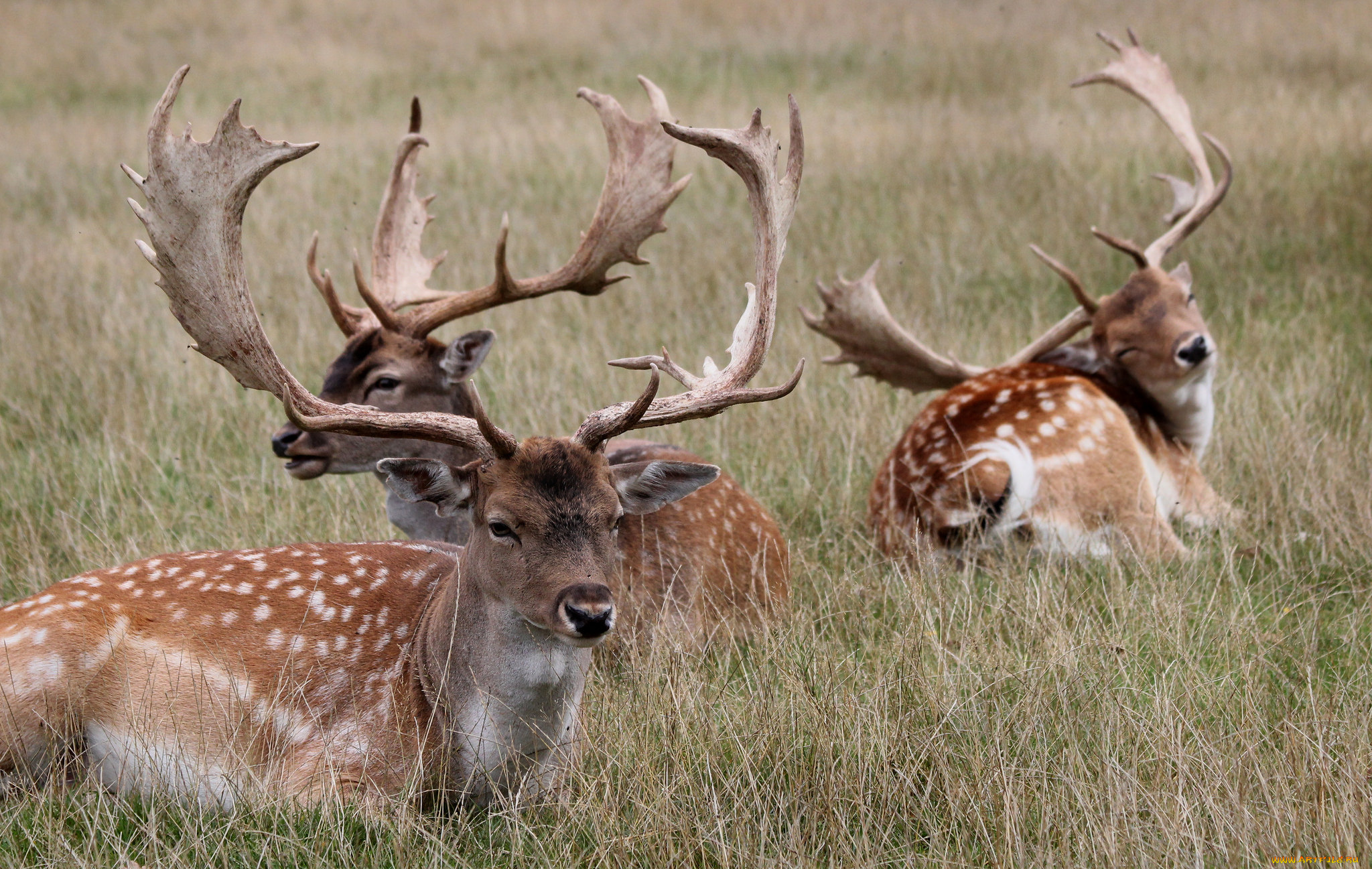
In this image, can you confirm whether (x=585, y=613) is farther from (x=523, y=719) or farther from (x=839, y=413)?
(x=839, y=413)

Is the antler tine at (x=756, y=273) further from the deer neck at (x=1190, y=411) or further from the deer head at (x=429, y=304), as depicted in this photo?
the deer neck at (x=1190, y=411)

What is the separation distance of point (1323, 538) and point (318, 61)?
1290 cm

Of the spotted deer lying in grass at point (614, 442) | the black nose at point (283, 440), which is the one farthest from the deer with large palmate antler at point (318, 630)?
the black nose at point (283, 440)

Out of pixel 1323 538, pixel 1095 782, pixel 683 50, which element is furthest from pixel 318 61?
pixel 1095 782

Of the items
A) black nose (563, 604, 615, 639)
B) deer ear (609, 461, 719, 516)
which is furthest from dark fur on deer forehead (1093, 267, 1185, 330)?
black nose (563, 604, 615, 639)

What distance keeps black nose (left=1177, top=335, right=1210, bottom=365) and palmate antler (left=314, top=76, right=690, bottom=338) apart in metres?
1.94

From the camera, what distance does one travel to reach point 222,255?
3.30 meters

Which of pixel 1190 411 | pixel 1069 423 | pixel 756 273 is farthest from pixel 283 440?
pixel 1190 411

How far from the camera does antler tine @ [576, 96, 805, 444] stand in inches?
131

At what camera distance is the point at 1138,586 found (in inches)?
162

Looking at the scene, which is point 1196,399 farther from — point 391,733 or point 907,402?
point 391,733

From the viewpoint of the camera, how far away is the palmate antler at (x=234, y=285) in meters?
3.17

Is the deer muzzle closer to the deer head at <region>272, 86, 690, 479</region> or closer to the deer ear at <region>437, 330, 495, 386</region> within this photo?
the deer head at <region>272, 86, 690, 479</region>

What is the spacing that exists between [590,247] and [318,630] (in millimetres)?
1956
